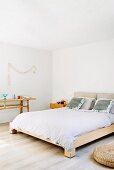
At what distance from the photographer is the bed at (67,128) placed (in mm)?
2906

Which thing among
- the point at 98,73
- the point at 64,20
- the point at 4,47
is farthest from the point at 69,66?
the point at 64,20

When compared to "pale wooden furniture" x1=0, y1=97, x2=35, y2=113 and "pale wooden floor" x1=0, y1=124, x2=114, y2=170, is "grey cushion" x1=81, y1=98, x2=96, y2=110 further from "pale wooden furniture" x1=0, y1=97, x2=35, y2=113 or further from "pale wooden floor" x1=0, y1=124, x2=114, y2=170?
"pale wooden furniture" x1=0, y1=97, x2=35, y2=113

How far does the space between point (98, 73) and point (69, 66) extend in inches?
46.6

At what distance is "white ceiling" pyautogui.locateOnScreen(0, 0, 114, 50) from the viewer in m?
2.70

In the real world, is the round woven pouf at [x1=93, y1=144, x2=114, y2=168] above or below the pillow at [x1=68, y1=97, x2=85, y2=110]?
below

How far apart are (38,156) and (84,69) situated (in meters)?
3.26

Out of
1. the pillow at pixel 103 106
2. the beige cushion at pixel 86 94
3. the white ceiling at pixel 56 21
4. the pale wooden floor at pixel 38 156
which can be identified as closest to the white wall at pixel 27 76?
the white ceiling at pixel 56 21

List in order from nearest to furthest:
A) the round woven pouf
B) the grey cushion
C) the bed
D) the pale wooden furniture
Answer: the round woven pouf, the bed, the grey cushion, the pale wooden furniture

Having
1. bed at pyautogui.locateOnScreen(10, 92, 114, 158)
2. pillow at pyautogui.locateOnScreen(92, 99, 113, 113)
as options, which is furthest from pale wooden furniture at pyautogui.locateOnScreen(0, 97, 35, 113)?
pillow at pyautogui.locateOnScreen(92, 99, 113, 113)

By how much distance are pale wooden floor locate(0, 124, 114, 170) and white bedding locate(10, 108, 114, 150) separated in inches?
8.9

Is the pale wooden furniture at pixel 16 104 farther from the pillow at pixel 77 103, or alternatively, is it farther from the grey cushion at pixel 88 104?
the grey cushion at pixel 88 104

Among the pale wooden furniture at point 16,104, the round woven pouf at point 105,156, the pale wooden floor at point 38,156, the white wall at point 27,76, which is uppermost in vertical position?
the white wall at point 27,76

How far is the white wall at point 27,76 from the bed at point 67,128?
1.65 metres

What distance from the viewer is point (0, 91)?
5.09 m
